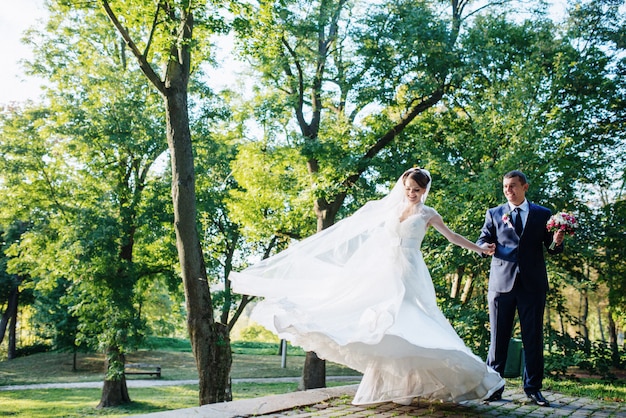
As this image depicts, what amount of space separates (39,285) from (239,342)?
30.9m

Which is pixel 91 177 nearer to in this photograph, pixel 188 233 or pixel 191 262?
pixel 188 233

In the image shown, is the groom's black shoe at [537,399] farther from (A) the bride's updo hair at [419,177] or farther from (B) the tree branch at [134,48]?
(B) the tree branch at [134,48]

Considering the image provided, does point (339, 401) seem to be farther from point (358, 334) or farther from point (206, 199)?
point (206, 199)

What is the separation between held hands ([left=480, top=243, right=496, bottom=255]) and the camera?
542 cm

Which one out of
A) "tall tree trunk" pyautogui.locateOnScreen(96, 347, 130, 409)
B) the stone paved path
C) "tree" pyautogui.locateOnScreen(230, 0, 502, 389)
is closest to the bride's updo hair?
the stone paved path

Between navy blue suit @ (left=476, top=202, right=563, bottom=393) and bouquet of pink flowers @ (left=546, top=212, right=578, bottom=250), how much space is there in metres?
0.25

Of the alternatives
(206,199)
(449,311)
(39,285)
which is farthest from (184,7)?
(39,285)

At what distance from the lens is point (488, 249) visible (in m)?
5.43

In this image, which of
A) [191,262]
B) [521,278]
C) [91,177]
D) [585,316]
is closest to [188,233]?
[191,262]

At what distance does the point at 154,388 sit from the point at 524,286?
2073 centimetres

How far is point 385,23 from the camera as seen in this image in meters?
14.8

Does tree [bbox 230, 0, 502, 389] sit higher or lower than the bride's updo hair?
higher

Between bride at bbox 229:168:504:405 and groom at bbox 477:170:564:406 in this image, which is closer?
bride at bbox 229:168:504:405

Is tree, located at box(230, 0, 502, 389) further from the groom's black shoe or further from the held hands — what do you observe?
the groom's black shoe
